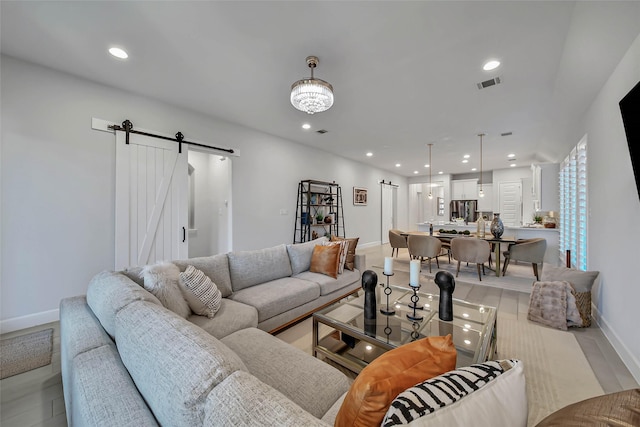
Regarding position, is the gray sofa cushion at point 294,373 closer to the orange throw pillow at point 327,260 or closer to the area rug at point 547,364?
the area rug at point 547,364

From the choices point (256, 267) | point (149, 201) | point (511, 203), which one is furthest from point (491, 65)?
point (511, 203)

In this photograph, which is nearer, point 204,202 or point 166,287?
point 166,287

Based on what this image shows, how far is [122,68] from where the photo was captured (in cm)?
265

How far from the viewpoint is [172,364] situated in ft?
2.35

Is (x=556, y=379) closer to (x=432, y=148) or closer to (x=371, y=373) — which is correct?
(x=371, y=373)

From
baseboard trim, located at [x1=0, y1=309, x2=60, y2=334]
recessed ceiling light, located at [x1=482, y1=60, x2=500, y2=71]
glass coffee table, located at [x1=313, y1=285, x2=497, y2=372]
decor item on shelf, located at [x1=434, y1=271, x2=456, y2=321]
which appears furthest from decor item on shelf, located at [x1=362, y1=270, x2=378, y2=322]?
baseboard trim, located at [x1=0, y1=309, x2=60, y2=334]

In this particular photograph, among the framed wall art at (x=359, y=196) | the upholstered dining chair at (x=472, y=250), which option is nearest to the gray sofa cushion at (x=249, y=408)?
the upholstered dining chair at (x=472, y=250)

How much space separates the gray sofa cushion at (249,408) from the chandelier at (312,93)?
2.22m

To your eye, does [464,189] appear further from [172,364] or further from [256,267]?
[172,364]

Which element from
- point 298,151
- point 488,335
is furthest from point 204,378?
point 298,151

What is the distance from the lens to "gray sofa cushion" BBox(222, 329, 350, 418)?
3.67 ft

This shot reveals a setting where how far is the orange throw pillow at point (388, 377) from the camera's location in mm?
617

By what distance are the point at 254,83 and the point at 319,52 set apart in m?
0.98

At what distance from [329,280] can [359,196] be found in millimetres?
4934
